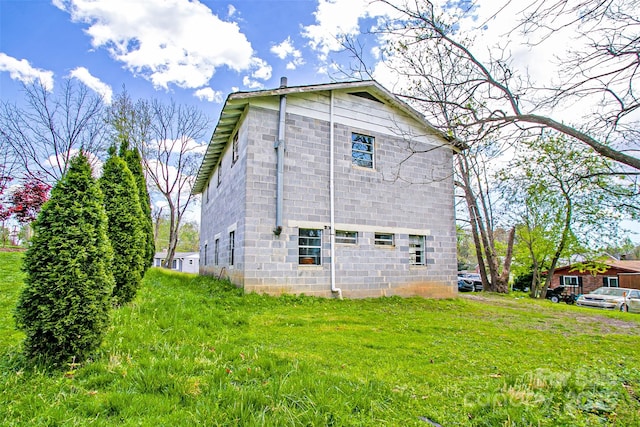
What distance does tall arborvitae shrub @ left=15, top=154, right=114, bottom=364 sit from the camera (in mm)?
3209

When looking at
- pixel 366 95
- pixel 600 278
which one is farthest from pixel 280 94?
pixel 600 278

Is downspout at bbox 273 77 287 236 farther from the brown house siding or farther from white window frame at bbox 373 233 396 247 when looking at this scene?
the brown house siding

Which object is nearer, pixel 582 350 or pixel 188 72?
pixel 582 350

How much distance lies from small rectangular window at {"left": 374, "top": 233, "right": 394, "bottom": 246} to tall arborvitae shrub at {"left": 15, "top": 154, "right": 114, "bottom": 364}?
813 cm

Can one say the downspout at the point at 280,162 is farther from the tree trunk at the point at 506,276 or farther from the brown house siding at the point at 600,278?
the brown house siding at the point at 600,278

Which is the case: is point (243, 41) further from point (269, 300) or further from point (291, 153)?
point (269, 300)

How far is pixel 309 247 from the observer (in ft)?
31.6

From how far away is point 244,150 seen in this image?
9633mm

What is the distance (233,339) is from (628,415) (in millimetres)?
4276

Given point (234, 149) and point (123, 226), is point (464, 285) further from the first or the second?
point (123, 226)

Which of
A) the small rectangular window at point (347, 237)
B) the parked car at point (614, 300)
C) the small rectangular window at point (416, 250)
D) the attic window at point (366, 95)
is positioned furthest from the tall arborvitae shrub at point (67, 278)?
the parked car at point (614, 300)

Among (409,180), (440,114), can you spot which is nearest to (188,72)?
(409,180)

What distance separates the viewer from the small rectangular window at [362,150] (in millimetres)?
10812

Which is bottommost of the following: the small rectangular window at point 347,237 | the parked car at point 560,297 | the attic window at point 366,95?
the parked car at point 560,297
